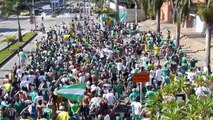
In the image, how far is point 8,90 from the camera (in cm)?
2086

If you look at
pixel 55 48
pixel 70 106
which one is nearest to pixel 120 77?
pixel 70 106

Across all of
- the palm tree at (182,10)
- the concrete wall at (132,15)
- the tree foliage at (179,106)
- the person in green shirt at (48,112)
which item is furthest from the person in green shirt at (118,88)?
the concrete wall at (132,15)

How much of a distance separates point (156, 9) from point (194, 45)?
7384 mm

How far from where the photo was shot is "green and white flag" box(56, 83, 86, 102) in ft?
58.8

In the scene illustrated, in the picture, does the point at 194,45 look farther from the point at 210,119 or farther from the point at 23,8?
the point at 210,119

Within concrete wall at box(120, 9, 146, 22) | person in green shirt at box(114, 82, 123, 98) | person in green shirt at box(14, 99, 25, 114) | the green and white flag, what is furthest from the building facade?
person in green shirt at box(14, 99, 25, 114)

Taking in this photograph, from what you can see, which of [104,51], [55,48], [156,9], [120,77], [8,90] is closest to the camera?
[8,90]

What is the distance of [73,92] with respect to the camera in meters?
18.0

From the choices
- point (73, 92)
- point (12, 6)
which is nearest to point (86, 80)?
point (73, 92)

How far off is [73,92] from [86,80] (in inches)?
182

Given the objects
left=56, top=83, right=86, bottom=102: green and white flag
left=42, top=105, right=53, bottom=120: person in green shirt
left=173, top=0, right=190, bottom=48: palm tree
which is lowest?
left=42, top=105, right=53, bottom=120: person in green shirt

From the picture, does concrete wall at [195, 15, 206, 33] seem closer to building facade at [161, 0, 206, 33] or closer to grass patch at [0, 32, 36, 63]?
building facade at [161, 0, 206, 33]

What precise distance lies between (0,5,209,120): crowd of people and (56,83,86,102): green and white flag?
0.30 metres

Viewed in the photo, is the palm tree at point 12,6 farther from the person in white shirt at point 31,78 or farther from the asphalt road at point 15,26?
the person in white shirt at point 31,78
